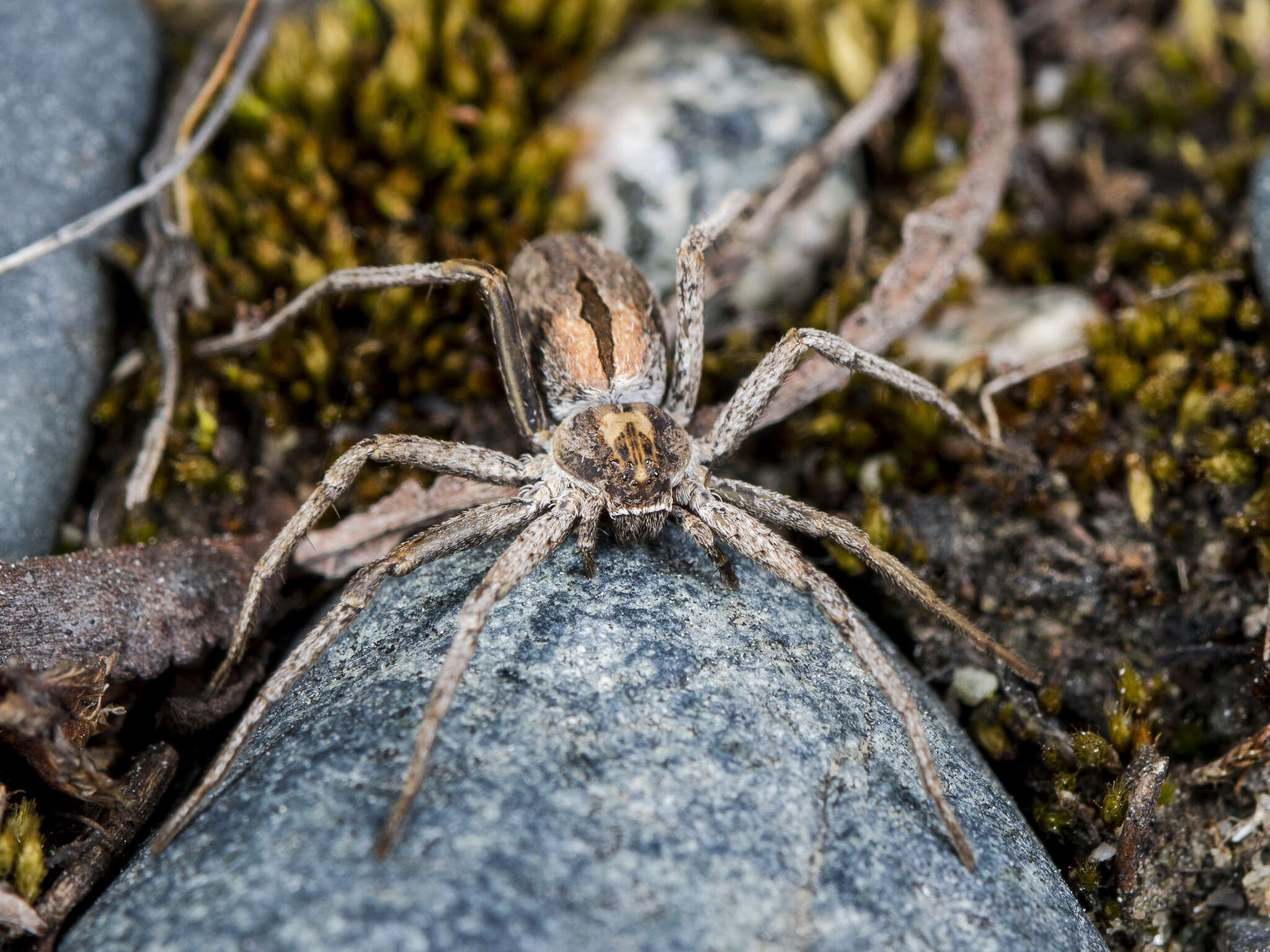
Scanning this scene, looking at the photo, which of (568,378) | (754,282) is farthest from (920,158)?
(568,378)

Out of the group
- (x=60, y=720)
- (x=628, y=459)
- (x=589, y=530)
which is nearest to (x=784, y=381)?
(x=628, y=459)

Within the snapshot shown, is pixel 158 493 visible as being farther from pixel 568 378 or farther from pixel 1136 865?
pixel 1136 865

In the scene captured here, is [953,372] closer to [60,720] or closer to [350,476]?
[350,476]

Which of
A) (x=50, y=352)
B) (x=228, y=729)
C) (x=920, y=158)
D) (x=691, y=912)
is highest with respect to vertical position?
(x=920, y=158)

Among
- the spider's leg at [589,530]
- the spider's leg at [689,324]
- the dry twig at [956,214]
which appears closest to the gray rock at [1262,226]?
the dry twig at [956,214]

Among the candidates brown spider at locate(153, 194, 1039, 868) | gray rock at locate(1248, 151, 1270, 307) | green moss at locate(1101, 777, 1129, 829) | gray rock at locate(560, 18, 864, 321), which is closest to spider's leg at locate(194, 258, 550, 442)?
brown spider at locate(153, 194, 1039, 868)

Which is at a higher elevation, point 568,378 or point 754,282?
point 754,282

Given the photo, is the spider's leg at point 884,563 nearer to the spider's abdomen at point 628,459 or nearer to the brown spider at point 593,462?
the brown spider at point 593,462
